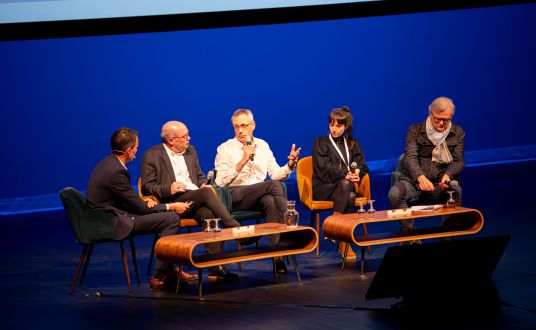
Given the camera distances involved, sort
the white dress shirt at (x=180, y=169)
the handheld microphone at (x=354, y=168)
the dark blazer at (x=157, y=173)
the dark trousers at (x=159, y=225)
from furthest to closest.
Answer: the handheld microphone at (x=354, y=168), the white dress shirt at (x=180, y=169), the dark blazer at (x=157, y=173), the dark trousers at (x=159, y=225)

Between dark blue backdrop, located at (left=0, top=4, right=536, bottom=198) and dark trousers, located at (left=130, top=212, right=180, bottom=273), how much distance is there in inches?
184

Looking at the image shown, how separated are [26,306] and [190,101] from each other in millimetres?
5770

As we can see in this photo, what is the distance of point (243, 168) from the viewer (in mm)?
7102

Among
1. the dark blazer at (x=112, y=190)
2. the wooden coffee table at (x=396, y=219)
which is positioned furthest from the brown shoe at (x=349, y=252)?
the dark blazer at (x=112, y=190)

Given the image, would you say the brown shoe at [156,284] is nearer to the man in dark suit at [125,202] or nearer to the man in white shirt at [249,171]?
the man in dark suit at [125,202]

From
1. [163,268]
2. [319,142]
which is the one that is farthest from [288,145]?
[163,268]

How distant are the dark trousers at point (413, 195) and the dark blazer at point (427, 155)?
3.2 inches

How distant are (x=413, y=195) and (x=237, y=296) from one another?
6.56 ft

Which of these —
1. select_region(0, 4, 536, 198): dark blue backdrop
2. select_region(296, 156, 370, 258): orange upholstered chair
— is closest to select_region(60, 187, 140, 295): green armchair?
select_region(296, 156, 370, 258): orange upholstered chair

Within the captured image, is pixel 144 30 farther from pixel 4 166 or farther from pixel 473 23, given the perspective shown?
pixel 473 23

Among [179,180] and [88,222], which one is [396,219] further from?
[88,222]

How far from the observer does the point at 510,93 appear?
12.6 m

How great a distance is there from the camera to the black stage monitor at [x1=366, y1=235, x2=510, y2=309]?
4785 millimetres

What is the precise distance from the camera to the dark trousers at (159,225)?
6.06 meters
